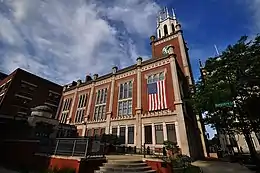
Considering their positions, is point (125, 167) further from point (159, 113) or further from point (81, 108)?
point (81, 108)

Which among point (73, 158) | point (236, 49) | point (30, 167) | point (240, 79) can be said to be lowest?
point (30, 167)

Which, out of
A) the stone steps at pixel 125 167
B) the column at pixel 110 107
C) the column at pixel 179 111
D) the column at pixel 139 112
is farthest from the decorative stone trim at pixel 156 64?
the stone steps at pixel 125 167

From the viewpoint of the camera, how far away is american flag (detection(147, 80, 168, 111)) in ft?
63.7

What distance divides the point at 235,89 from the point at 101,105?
61.6ft

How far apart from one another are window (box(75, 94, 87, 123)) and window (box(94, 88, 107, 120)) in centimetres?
334

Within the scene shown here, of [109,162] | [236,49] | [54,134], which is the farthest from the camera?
[54,134]

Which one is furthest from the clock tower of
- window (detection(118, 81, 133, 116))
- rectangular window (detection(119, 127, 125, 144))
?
rectangular window (detection(119, 127, 125, 144))

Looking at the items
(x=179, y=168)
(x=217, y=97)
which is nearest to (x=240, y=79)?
(x=217, y=97)

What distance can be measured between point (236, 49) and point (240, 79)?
2.99 metres

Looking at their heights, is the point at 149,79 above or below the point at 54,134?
above

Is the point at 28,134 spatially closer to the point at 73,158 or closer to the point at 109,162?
the point at 73,158

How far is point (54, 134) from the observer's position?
20500 mm

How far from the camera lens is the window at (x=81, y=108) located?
2760cm

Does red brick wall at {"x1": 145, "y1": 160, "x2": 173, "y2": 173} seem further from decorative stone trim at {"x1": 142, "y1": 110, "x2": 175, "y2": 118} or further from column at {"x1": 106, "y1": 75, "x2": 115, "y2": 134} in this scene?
column at {"x1": 106, "y1": 75, "x2": 115, "y2": 134}
